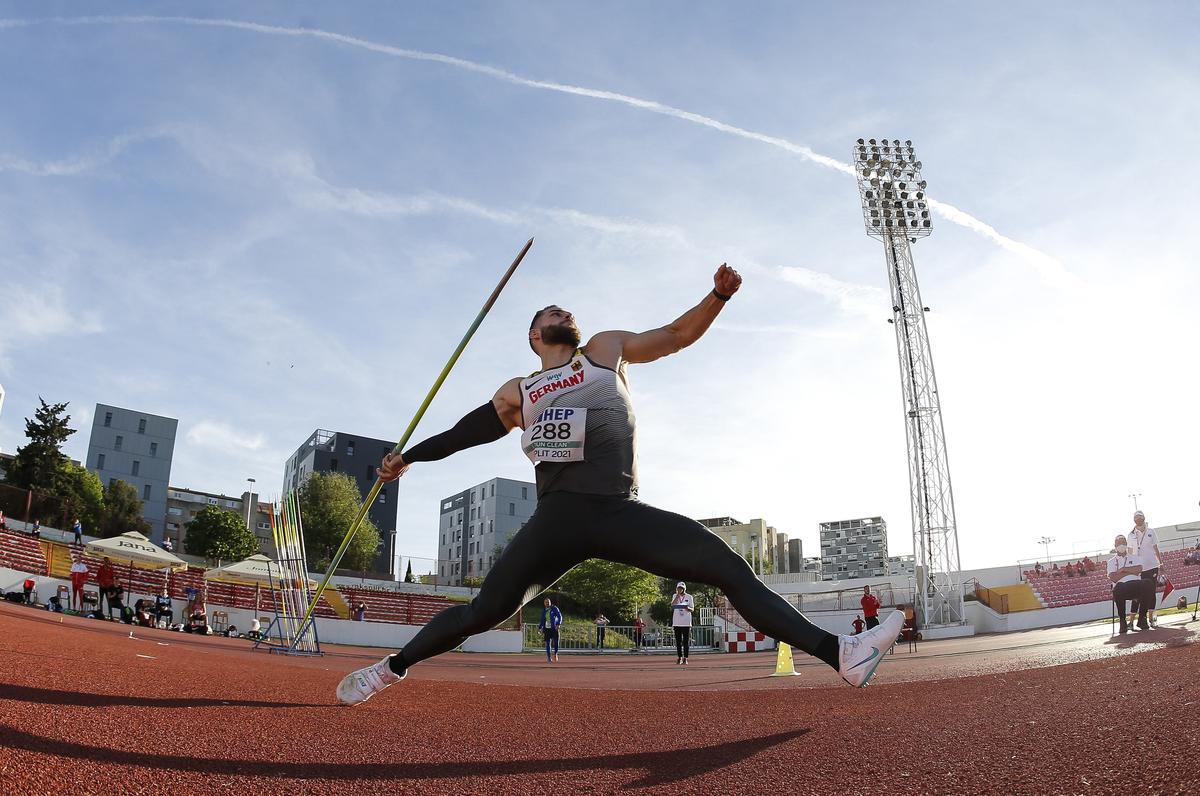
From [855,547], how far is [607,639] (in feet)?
397

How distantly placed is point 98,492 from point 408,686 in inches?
2378

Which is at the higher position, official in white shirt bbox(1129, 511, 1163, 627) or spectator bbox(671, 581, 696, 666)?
official in white shirt bbox(1129, 511, 1163, 627)

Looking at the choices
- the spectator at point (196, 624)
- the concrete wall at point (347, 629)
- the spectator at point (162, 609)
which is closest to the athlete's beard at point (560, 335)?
the spectator at point (196, 624)

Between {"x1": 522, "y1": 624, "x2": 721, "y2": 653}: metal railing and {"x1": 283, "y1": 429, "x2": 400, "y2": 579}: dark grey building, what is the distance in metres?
49.5

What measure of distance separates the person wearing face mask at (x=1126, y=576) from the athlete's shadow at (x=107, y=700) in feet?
36.7

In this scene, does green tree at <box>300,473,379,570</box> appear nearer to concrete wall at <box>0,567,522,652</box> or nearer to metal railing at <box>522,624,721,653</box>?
concrete wall at <box>0,567,522,652</box>

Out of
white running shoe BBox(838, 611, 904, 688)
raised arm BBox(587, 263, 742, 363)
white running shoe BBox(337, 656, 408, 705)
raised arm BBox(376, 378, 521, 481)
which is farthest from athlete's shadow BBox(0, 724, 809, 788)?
raised arm BBox(587, 263, 742, 363)

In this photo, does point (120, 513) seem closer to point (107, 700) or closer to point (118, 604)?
point (118, 604)

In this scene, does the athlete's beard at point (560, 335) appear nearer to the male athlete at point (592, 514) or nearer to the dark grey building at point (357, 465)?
the male athlete at point (592, 514)

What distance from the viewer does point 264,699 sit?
393cm

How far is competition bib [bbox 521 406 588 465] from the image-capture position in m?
3.15

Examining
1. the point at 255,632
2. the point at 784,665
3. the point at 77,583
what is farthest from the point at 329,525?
the point at 784,665

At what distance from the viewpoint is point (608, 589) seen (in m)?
52.5

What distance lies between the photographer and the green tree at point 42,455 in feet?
158
